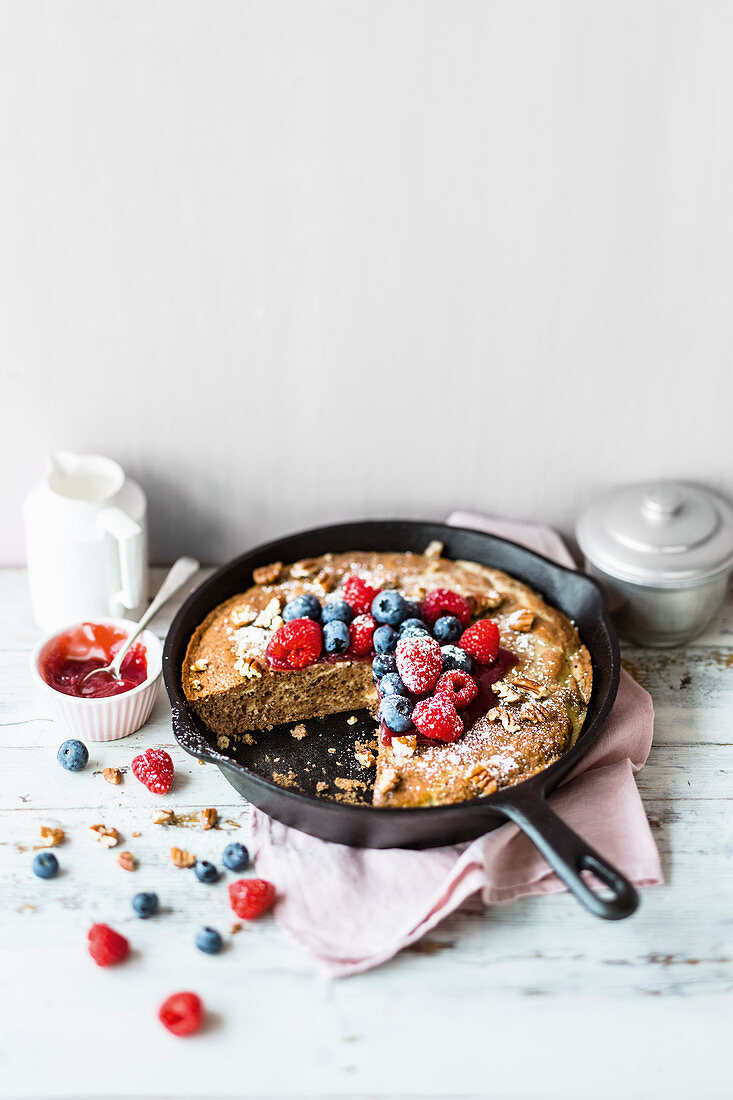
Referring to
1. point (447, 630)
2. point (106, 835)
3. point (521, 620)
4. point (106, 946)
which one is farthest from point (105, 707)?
point (521, 620)

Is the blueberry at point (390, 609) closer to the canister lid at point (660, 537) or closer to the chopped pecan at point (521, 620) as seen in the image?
the chopped pecan at point (521, 620)

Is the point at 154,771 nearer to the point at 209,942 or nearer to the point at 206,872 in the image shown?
the point at 206,872

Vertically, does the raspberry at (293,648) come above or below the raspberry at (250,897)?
above

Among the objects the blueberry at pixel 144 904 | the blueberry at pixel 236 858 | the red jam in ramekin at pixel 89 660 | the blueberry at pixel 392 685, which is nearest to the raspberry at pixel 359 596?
the blueberry at pixel 392 685

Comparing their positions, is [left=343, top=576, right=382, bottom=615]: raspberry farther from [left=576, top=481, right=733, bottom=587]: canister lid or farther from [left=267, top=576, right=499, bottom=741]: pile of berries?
[left=576, top=481, right=733, bottom=587]: canister lid

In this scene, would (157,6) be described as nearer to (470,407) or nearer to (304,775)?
(470,407)

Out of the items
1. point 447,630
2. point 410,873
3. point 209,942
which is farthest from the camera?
point 447,630
